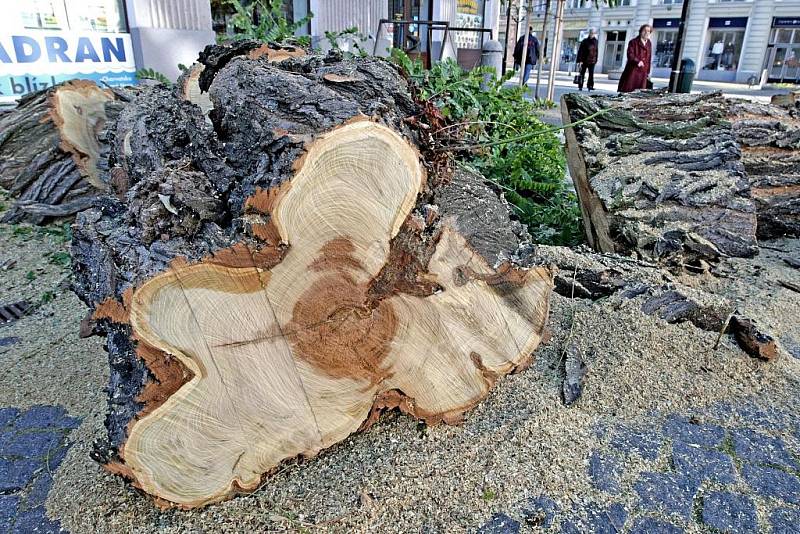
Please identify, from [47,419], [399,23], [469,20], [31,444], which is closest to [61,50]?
[399,23]

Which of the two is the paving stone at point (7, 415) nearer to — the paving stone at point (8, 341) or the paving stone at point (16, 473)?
the paving stone at point (16, 473)

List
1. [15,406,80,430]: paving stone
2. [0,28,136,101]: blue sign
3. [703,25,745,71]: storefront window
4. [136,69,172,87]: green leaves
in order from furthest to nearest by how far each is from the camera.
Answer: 1. [703,25,745,71]: storefront window
2. [0,28,136,101]: blue sign
3. [136,69,172,87]: green leaves
4. [15,406,80,430]: paving stone

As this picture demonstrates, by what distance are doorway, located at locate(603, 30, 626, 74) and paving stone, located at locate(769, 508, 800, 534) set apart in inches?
1166

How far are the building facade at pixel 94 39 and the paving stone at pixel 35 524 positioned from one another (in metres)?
5.47

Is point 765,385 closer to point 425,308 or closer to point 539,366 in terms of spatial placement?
point 539,366

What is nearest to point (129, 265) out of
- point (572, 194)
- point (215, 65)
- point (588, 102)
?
point (215, 65)

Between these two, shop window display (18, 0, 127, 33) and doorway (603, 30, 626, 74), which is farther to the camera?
doorway (603, 30, 626, 74)

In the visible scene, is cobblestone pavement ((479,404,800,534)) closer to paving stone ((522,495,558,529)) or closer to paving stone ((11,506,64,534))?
paving stone ((522,495,558,529))

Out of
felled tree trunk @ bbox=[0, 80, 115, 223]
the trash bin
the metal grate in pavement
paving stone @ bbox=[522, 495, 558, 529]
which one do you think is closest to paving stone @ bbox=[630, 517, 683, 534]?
paving stone @ bbox=[522, 495, 558, 529]

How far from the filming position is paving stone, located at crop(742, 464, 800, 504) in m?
1.83

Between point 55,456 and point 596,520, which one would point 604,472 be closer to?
point 596,520

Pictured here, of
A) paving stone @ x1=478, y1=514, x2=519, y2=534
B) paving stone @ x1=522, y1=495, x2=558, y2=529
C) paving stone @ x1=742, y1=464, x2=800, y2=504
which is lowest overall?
paving stone @ x1=478, y1=514, x2=519, y2=534

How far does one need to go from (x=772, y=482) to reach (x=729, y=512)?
0.82ft

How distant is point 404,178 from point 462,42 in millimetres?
13054
